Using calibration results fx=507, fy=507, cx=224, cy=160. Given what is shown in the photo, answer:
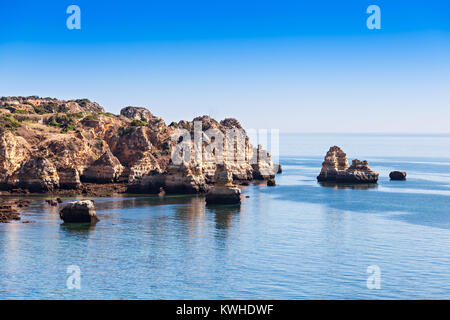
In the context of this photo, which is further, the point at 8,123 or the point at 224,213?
the point at 8,123

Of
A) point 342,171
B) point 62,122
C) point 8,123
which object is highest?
point 62,122

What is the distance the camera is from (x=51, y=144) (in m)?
123

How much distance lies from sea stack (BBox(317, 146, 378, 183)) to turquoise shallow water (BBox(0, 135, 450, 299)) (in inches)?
2101

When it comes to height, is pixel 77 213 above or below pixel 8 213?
above

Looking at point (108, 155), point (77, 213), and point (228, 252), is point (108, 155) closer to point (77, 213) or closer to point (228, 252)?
point (77, 213)

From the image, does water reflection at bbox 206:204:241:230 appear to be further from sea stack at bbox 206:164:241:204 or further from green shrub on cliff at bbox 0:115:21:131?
green shrub on cliff at bbox 0:115:21:131

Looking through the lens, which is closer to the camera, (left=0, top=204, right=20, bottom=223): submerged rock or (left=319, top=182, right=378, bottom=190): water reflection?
(left=0, top=204, right=20, bottom=223): submerged rock

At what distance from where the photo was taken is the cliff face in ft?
339

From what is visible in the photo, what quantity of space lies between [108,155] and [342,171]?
217ft

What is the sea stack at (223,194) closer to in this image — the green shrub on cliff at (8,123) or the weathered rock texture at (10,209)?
the weathered rock texture at (10,209)

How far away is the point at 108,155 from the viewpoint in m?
118

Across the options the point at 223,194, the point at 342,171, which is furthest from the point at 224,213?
the point at 342,171

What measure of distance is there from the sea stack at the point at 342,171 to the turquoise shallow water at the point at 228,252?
5336 cm

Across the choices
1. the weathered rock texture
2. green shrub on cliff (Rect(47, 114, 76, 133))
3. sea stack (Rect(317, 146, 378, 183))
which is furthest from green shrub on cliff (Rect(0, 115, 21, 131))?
sea stack (Rect(317, 146, 378, 183))
